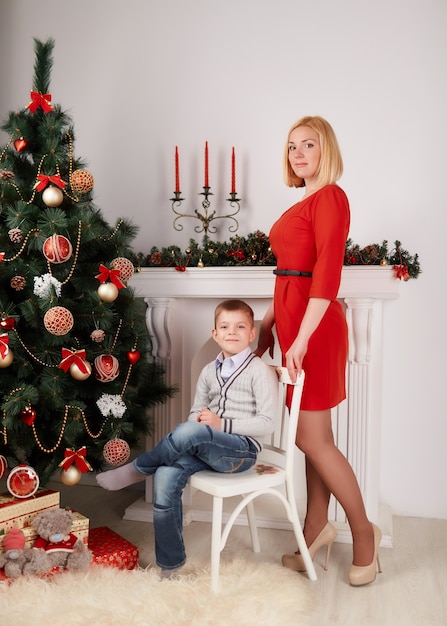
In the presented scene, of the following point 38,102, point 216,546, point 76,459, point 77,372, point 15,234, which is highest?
point 38,102

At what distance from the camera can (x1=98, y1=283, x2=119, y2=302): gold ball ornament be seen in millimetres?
2303

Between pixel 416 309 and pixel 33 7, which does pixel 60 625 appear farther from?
pixel 33 7

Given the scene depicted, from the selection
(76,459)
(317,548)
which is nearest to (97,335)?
(76,459)

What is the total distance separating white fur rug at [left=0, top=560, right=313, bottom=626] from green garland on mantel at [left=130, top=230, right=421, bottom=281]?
1256 mm

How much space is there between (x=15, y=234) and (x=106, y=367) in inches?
23.0

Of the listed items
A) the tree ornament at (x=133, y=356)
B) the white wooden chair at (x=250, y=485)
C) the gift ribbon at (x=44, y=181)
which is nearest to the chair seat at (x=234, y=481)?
the white wooden chair at (x=250, y=485)

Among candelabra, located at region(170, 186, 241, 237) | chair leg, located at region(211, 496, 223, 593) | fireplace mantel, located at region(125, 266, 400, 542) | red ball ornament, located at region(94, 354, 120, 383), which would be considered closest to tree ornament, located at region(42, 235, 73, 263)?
red ball ornament, located at region(94, 354, 120, 383)

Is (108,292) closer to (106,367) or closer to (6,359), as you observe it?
(106,367)

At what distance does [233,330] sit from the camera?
2.21m

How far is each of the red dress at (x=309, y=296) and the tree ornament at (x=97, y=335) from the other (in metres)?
0.67

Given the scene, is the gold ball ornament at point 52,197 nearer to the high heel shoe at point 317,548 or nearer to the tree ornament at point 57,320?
the tree ornament at point 57,320

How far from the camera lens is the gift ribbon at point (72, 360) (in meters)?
2.27

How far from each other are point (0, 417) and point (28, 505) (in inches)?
12.8

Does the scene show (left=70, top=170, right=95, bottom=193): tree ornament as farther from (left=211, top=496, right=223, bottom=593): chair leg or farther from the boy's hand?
(left=211, top=496, right=223, bottom=593): chair leg
